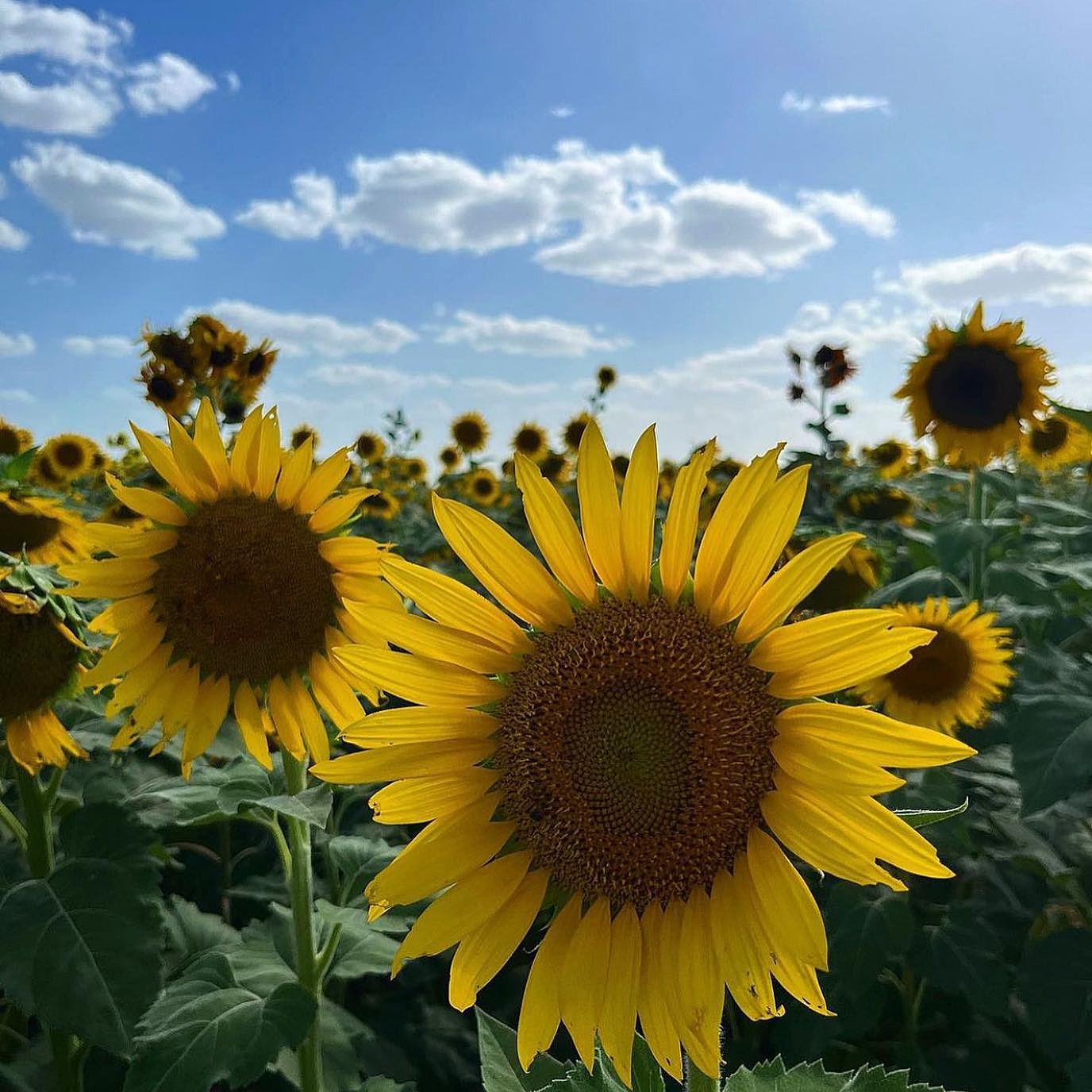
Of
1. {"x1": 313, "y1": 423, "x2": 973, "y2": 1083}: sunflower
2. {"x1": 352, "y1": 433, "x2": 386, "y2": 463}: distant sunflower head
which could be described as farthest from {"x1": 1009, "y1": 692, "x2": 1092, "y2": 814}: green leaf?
{"x1": 352, "y1": 433, "x2": 386, "y2": 463}: distant sunflower head

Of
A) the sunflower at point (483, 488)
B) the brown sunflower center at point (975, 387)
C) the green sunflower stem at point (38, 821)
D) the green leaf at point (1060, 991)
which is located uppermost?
the brown sunflower center at point (975, 387)

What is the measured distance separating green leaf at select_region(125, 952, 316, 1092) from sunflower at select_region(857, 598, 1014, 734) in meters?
2.43

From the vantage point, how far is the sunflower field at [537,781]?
136cm

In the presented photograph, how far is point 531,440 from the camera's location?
1327 centimetres

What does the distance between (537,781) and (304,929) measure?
1.25 m

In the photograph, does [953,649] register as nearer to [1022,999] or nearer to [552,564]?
[1022,999]

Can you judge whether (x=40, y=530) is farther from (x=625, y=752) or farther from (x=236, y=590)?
(x=625, y=752)

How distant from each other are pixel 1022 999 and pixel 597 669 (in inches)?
85.4

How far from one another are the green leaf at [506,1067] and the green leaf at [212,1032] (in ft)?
2.13

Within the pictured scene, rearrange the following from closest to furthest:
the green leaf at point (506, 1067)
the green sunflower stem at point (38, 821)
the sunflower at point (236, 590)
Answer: the green leaf at point (506, 1067) → the sunflower at point (236, 590) → the green sunflower stem at point (38, 821)

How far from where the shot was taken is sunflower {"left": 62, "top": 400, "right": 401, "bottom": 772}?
2.45 m

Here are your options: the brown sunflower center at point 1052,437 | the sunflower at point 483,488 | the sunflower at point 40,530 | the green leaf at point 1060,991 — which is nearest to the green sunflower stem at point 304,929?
the sunflower at point 40,530

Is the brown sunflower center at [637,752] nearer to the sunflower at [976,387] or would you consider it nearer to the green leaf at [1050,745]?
the green leaf at [1050,745]

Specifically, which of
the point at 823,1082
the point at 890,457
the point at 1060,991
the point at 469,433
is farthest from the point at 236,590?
the point at 469,433
